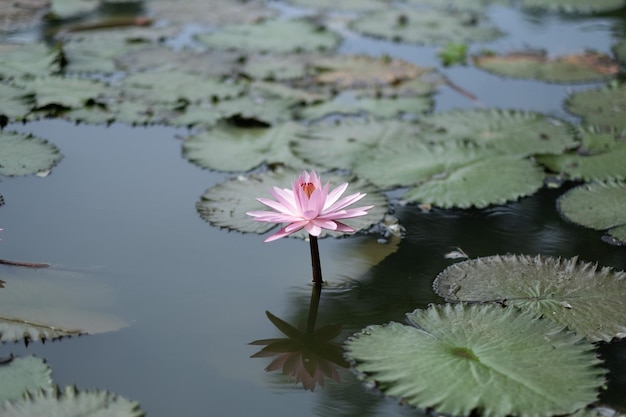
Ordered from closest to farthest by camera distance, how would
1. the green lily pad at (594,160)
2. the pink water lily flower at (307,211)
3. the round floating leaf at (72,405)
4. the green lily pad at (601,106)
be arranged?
the round floating leaf at (72,405), the pink water lily flower at (307,211), the green lily pad at (594,160), the green lily pad at (601,106)

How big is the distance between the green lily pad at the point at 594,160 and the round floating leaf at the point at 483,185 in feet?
0.50

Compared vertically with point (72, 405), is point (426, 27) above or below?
below

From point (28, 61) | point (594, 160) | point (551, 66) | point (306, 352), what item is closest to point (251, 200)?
point (306, 352)

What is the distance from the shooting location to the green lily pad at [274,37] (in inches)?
168

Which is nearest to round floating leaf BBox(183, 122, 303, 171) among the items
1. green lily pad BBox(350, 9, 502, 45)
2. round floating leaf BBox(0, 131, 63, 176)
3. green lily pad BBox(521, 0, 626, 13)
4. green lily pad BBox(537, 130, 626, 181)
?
round floating leaf BBox(0, 131, 63, 176)

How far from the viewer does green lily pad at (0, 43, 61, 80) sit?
3604mm

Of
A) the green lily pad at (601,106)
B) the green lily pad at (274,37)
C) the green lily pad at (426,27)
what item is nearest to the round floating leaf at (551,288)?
the green lily pad at (601,106)

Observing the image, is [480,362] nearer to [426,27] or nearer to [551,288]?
[551,288]

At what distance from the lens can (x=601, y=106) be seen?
11.5 feet

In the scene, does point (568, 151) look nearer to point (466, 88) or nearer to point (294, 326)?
point (466, 88)

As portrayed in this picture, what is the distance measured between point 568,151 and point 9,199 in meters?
2.09

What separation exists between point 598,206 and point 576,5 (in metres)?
2.86

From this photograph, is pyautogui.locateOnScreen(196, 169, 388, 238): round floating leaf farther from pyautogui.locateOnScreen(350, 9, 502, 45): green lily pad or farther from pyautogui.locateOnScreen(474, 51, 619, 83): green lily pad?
pyautogui.locateOnScreen(350, 9, 502, 45): green lily pad

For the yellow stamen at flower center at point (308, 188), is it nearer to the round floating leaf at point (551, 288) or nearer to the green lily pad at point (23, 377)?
the round floating leaf at point (551, 288)
